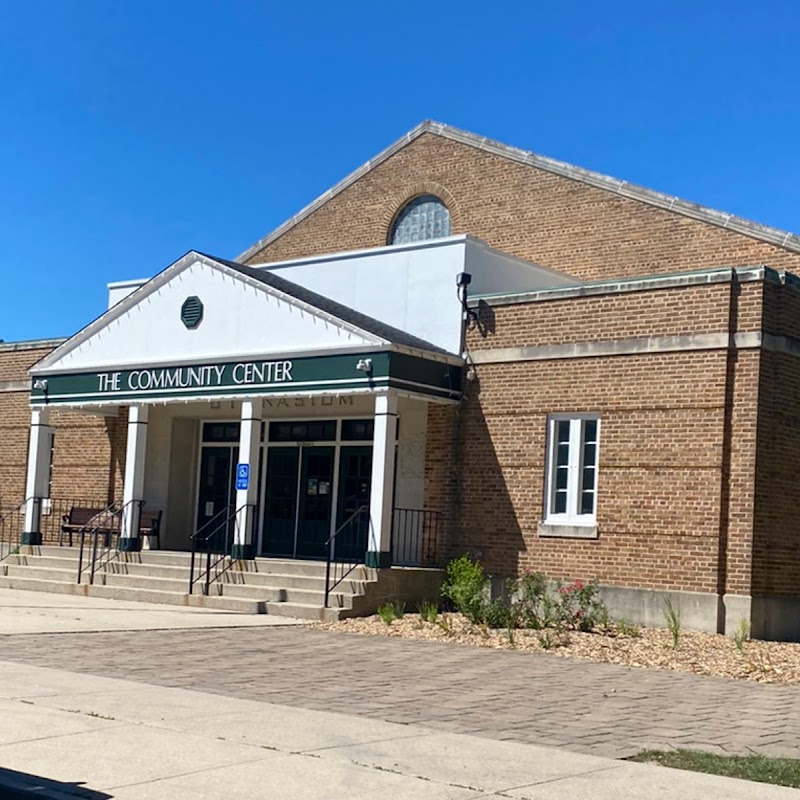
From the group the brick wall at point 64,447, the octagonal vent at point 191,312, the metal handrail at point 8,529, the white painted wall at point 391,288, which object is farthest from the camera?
the metal handrail at point 8,529

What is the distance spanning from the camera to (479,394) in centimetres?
1930

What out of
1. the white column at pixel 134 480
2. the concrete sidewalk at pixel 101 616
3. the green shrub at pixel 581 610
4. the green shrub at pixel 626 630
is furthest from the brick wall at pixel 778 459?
the white column at pixel 134 480

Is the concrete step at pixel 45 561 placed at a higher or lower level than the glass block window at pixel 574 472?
lower

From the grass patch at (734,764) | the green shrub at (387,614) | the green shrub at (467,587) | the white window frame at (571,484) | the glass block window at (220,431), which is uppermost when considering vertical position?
the glass block window at (220,431)

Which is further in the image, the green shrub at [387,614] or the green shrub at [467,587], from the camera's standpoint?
the green shrub at [387,614]

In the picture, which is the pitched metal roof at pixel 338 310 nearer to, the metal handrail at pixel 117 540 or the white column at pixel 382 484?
the white column at pixel 382 484

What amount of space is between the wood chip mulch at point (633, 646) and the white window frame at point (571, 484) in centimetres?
198

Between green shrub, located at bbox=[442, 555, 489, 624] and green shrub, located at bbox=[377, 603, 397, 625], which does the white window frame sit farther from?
green shrub, located at bbox=[377, 603, 397, 625]

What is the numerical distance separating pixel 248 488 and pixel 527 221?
8.31m

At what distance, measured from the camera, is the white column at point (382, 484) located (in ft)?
59.4

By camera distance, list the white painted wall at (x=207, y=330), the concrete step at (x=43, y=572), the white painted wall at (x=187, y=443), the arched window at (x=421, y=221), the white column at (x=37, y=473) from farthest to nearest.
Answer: the arched window at (x=421, y=221) < the white column at (x=37, y=473) < the white painted wall at (x=187, y=443) < the concrete step at (x=43, y=572) < the white painted wall at (x=207, y=330)

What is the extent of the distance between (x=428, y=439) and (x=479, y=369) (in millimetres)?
1462

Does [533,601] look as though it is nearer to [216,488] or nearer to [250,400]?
[250,400]

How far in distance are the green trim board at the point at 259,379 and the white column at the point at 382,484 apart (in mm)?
412
